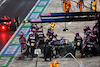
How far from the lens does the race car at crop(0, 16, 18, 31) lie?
90.5 feet

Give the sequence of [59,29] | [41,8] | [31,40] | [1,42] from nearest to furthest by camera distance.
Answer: [31,40], [1,42], [59,29], [41,8]

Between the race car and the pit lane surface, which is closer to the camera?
the race car

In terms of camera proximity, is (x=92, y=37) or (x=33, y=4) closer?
(x=92, y=37)

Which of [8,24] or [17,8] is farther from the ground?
[17,8]

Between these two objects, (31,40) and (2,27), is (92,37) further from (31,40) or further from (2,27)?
(2,27)

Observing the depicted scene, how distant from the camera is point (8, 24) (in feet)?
91.0

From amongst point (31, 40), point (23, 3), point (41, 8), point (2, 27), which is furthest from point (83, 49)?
point (23, 3)

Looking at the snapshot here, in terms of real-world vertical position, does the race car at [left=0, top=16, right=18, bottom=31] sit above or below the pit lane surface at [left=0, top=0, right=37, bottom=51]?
below

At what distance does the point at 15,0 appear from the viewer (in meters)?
37.9

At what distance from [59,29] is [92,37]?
7.21 metres

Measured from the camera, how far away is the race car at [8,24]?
2759 cm

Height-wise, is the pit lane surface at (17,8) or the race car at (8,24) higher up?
the pit lane surface at (17,8)

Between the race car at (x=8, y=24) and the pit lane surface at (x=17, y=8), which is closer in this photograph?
the race car at (x=8, y=24)

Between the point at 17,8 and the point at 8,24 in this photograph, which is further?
the point at 17,8
